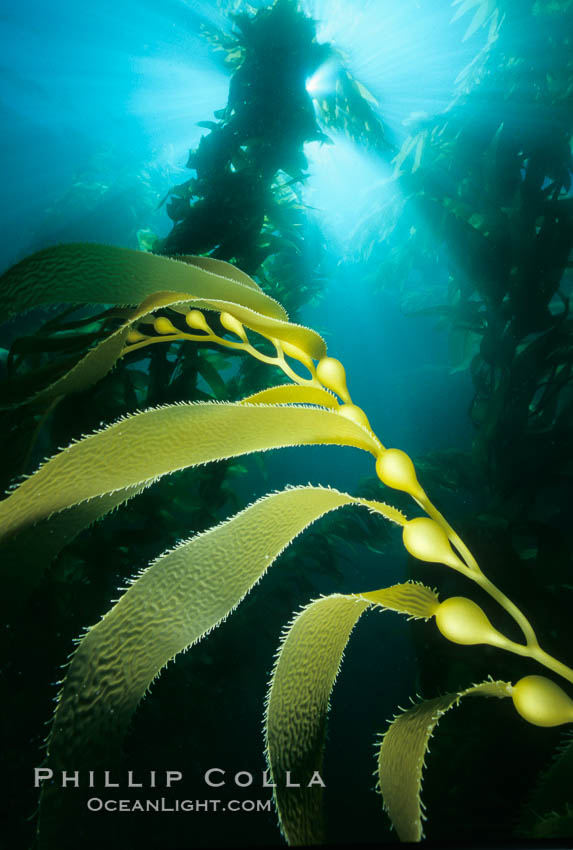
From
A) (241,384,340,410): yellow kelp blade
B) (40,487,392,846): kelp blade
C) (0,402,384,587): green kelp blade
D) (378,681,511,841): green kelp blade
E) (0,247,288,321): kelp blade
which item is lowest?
(378,681,511,841): green kelp blade

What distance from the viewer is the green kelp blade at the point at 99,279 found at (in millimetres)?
279

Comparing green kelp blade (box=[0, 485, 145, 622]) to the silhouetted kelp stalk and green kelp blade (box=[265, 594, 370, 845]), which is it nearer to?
the silhouetted kelp stalk

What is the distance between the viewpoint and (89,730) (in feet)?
0.59

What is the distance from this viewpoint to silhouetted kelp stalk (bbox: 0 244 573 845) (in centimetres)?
17

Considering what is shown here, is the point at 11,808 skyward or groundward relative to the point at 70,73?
groundward

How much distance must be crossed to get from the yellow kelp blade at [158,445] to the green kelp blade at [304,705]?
0.09 metres

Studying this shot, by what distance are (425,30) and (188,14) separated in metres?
4.31

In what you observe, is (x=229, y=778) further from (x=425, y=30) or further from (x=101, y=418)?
(x=425, y=30)

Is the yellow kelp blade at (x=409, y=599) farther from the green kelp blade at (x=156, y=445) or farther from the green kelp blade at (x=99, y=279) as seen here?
the green kelp blade at (x=99, y=279)

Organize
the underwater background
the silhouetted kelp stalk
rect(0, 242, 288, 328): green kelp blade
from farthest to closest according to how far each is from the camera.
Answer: the underwater background
rect(0, 242, 288, 328): green kelp blade
the silhouetted kelp stalk

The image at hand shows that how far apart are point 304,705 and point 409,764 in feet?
0.19

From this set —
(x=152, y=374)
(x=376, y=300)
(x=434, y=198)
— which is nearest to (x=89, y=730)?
(x=152, y=374)

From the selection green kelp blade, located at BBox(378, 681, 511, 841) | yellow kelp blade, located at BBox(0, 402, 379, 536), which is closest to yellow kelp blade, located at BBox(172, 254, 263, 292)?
yellow kelp blade, located at BBox(0, 402, 379, 536)

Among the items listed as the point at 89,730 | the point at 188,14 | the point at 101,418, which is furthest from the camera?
the point at 188,14
